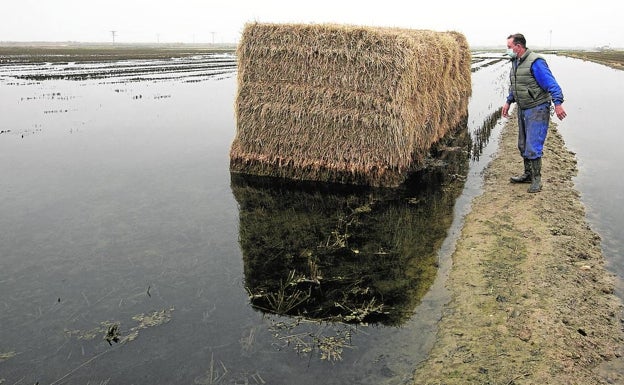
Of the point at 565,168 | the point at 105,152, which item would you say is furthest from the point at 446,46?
the point at 105,152

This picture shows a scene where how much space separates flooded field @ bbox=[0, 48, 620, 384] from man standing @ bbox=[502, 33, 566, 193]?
54.6 inches

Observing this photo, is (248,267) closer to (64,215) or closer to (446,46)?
(64,215)

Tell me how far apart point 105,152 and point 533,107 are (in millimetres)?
10174

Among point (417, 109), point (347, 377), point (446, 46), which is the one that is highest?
point (446, 46)

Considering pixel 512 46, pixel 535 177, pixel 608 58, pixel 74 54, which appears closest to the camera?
pixel 512 46

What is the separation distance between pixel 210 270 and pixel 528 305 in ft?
12.6

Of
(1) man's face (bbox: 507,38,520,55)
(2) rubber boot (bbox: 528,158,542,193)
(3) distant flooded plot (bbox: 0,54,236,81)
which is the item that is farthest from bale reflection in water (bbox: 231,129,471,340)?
(3) distant flooded plot (bbox: 0,54,236,81)

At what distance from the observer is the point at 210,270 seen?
5.92 m

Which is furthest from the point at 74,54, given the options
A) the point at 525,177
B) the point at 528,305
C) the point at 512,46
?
the point at 528,305

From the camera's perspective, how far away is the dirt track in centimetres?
404

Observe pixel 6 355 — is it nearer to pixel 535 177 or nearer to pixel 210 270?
pixel 210 270

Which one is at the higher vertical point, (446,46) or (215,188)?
(446,46)

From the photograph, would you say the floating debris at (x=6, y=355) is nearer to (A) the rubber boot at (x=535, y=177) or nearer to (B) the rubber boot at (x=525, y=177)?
(A) the rubber boot at (x=535, y=177)

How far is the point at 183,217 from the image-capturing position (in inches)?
305
